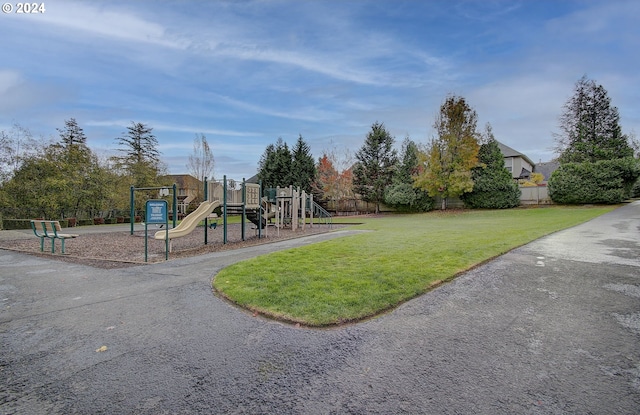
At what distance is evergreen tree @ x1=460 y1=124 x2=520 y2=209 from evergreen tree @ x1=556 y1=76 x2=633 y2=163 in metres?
5.93

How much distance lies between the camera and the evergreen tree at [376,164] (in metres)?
32.7

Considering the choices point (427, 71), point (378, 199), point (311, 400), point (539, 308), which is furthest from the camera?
point (378, 199)

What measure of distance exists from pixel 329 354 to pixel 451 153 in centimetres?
2817

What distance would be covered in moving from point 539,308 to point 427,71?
1362 cm

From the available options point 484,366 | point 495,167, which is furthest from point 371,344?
point 495,167

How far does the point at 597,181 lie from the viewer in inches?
936

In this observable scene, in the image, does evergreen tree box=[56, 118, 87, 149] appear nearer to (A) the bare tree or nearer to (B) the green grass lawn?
(A) the bare tree

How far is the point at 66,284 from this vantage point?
5656 millimetres

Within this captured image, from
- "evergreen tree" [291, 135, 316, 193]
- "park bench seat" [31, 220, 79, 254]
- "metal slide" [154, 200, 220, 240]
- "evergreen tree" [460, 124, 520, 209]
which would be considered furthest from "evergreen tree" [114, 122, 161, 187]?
"evergreen tree" [460, 124, 520, 209]

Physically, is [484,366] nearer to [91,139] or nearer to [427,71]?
[427,71]

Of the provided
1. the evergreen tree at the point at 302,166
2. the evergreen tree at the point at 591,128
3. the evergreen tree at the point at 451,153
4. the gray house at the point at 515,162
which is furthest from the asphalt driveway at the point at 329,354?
the gray house at the point at 515,162

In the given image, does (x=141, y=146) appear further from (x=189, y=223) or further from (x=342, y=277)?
(x=342, y=277)

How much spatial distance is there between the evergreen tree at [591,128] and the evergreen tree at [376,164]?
51.6 feet

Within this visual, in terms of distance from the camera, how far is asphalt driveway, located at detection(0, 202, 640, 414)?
2.28m
